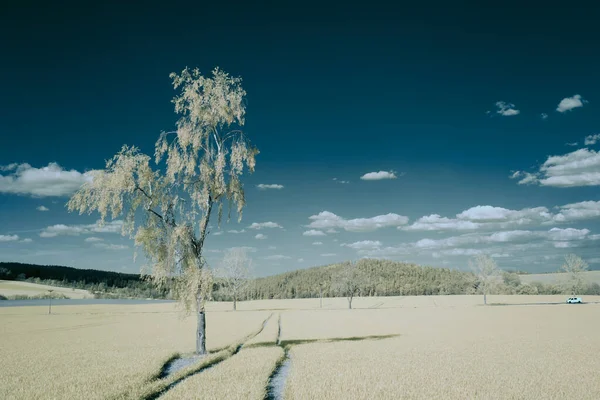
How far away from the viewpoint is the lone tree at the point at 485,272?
107 metres

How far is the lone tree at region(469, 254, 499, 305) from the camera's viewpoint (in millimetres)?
106688

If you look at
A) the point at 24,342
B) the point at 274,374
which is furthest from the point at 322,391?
the point at 24,342

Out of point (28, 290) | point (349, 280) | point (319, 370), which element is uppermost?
point (319, 370)

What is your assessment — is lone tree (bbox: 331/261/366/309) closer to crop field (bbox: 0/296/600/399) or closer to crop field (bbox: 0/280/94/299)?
crop field (bbox: 0/296/600/399)

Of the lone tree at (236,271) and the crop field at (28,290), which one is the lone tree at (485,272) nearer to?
the lone tree at (236,271)

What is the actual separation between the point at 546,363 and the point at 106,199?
2621 centimetres

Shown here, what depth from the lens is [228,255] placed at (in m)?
95.4

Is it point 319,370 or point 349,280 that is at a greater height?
point 319,370

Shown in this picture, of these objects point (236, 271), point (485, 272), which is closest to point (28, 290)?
point (236, 271)

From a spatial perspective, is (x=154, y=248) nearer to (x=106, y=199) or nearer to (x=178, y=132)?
(x=106, y=199)

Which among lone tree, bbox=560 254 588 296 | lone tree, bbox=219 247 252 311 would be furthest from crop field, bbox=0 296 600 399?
lone tree, bbox=560 254 588 296

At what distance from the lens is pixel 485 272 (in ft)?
354

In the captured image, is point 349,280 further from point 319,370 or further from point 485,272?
point 319,370

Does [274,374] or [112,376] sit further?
[274,374]
